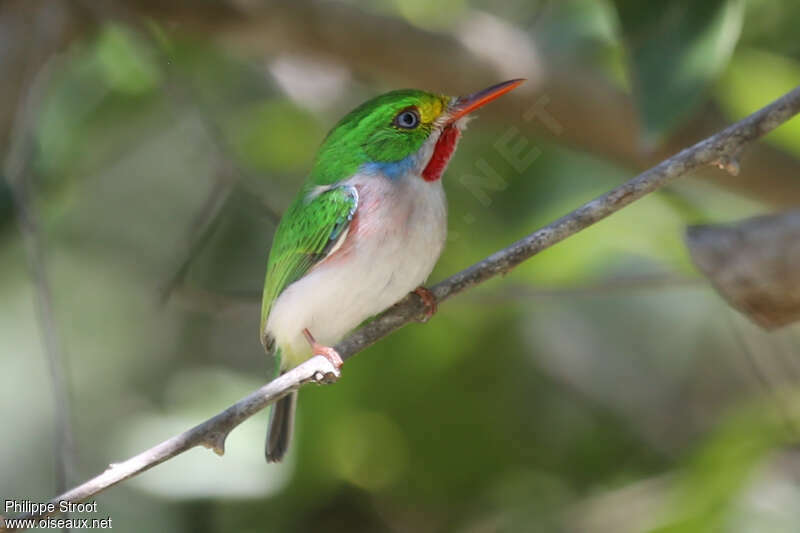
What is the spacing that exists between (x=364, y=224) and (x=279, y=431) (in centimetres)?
78

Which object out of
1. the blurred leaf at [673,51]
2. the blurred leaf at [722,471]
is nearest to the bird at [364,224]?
the blurred leaf at [673,51]

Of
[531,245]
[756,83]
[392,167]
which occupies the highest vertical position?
[756,83]

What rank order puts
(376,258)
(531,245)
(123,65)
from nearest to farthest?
(531,245) → (376,258) → (123,65)

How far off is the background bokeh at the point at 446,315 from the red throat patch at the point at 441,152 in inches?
22.4

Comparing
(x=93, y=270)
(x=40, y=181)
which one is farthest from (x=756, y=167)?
(x=93, y=270)

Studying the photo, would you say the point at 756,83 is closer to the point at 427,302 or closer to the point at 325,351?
the point at 427,302

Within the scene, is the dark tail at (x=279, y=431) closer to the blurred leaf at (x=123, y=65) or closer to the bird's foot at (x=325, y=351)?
the bird's foot at (x=325, y=351)

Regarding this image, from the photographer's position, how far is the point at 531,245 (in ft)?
7.50

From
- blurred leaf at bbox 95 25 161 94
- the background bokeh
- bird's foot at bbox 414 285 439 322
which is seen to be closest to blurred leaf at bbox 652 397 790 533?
the background bokeh

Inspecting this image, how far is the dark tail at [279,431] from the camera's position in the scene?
3184 millimetres

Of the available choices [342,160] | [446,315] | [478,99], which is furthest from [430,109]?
[446,315]

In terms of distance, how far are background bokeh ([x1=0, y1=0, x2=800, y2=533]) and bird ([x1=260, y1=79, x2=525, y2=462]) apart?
0.31 metres

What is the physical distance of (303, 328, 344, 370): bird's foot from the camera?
105 inches

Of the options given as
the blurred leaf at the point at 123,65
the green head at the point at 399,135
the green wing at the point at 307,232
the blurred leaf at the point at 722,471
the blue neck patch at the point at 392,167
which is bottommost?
the blurred leaf at the point at 722,471
